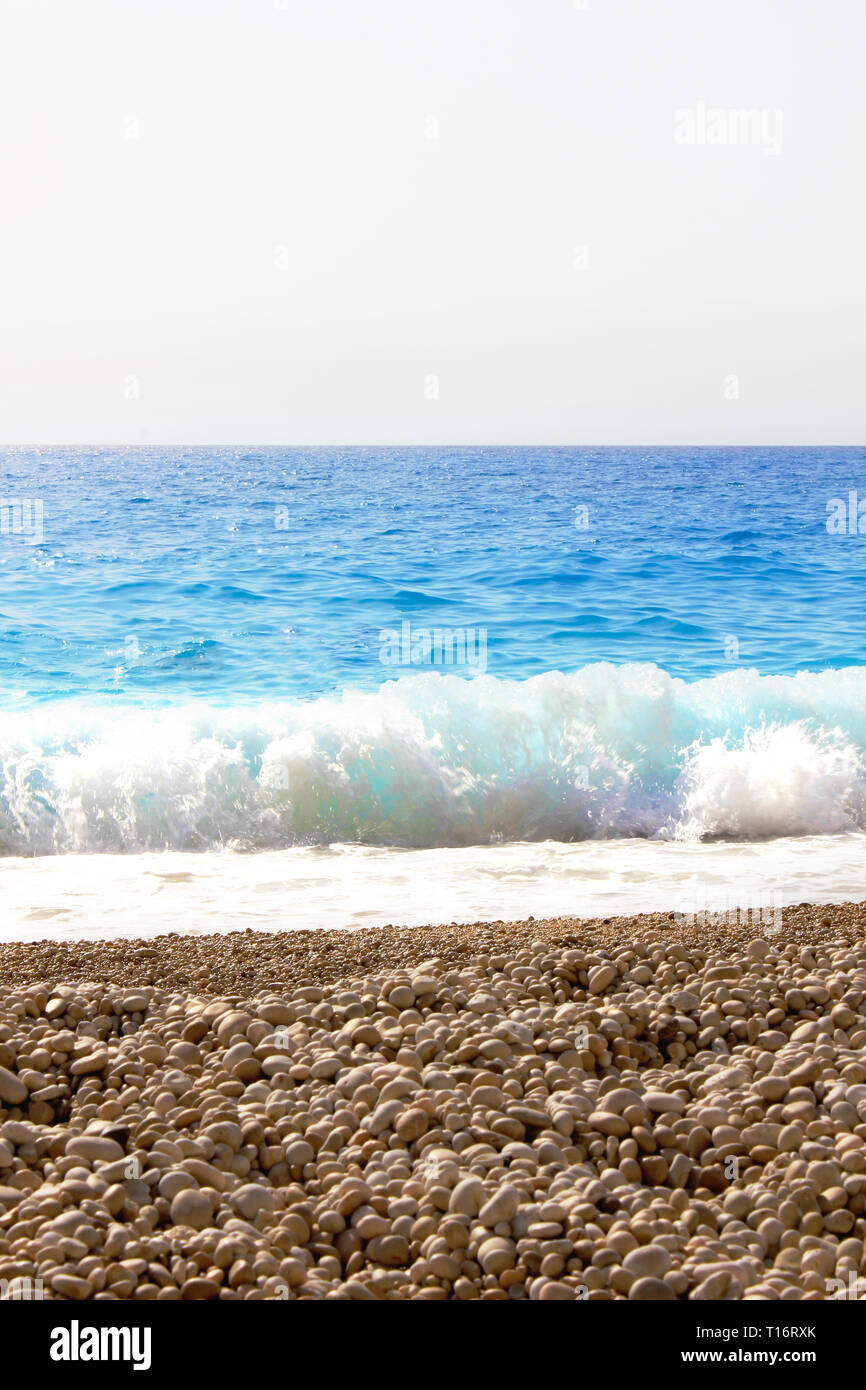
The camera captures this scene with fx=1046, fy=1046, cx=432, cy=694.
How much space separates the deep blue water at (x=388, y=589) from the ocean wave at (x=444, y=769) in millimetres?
2585

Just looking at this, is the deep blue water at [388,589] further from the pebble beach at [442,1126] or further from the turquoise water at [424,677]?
the pebble beach at [442,1126]

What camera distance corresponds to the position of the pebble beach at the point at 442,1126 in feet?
9.00

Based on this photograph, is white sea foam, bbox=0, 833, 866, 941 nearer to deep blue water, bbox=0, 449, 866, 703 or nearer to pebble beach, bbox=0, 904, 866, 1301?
pebble beach, bbox=0, 904, 866, 1301

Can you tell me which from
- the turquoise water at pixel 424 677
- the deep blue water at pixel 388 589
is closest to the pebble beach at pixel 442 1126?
the turquoise water at pixel 424 677

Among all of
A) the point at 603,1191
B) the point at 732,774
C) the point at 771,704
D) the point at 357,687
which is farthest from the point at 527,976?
the point at 357,687

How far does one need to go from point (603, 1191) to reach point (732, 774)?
6.89 meters

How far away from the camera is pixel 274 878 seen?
753 centimetres

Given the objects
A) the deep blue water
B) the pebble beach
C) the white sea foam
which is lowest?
the white sea foam

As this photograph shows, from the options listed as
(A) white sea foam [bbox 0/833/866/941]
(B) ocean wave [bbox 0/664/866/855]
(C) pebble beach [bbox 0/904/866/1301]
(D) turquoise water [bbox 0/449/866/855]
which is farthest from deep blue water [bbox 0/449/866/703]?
(C) pebble beach [bbox 0/904/866/1301]

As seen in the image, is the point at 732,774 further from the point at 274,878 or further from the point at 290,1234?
the point at 290,1234

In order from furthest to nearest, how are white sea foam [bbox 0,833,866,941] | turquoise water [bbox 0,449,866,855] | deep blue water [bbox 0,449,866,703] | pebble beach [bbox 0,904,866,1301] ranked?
deep blue water [bbox 0,449,866,703] < turquoise water [bbox 0,449,866,855] < white sea foam [bbox 0,833,866,941] < pebble beach [bbox 0,904,866,1301]

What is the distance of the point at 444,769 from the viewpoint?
31.6 feet

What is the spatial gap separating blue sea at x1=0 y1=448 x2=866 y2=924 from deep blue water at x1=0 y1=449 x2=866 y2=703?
0.28 ft

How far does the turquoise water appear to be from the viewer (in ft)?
30.1
